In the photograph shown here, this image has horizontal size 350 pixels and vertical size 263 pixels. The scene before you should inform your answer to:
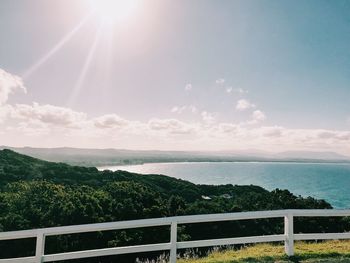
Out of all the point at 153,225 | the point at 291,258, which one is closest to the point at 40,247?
the point at 153,225

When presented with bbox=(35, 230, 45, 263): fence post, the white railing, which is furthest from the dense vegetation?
bbox=(35, 230, 45, 263): fence post

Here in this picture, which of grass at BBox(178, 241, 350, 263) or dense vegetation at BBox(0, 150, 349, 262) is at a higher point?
grass at BBox(178, 241, 350, 263)

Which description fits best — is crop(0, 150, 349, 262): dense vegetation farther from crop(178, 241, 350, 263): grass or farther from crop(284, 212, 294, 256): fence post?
crop(284, 212, 294, 256): fence post

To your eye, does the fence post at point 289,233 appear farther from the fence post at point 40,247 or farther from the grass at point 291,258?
the fence post at point 40,247

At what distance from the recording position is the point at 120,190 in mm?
29766

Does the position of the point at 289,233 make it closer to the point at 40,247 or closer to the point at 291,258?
the point at 291,258

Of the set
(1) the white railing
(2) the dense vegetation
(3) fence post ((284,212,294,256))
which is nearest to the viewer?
(1) the white railing

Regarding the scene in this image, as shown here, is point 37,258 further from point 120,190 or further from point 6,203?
point 120,190

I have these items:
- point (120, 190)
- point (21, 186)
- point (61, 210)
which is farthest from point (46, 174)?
point (61, 210)

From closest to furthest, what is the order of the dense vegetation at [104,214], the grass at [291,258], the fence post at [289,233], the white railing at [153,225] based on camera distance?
the white railing at [153,225] → the grass at [291,258] → the fence post at [289,233] → the dense vegetation at [104,214]

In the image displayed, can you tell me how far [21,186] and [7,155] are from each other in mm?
26380

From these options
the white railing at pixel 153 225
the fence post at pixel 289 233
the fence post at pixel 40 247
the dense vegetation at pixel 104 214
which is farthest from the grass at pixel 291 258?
the dense vegetation at pixel 104 214

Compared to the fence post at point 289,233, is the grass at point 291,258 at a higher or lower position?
lower

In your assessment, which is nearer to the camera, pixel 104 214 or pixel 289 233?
pixel 289 233
